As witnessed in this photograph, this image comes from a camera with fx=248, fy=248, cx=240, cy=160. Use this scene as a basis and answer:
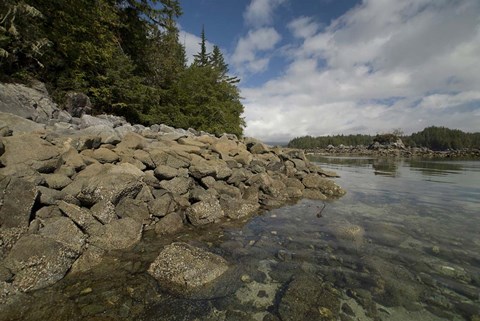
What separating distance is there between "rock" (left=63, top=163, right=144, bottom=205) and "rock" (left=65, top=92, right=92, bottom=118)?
8.07 metres

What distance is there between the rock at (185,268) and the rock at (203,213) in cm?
240

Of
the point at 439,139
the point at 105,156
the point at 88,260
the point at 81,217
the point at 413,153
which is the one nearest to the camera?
the point at 88,260

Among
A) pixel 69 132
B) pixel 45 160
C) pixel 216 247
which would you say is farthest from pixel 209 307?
pixel 69 132

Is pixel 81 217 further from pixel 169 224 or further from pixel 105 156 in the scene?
pixel 105 156

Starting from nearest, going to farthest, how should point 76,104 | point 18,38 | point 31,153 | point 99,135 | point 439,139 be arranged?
point 31,153, point 99,135, point 18,38, point 76,104, point 439,139

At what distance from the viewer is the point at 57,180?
713cm

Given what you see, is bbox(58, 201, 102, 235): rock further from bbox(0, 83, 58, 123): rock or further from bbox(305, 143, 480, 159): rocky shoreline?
bbox(305, 143, 480, 159): rocky shoreline

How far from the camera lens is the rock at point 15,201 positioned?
17.7ft

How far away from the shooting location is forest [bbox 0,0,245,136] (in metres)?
12.8

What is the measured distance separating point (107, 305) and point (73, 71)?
51.0 ft

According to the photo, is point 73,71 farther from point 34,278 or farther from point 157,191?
point 34,278

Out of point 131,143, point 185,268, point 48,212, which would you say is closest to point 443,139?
point 131,143

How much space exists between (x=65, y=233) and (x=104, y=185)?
5.71ft

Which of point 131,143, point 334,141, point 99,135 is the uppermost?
point 334,141
